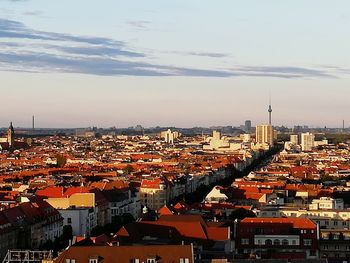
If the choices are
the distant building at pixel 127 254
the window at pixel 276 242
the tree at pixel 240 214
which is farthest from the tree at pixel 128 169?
the distant building at pixel 127 254

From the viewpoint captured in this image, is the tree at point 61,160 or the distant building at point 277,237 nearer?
the distant building at point 277,237

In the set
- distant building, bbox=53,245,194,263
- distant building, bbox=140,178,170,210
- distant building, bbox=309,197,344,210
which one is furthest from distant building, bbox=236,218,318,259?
distant building, bbox=140,178,170,210

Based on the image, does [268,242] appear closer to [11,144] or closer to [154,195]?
[154,195]

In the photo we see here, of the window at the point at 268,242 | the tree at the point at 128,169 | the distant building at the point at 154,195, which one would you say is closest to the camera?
the window at the point at 268,242

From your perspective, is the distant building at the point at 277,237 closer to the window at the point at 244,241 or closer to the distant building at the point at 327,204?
the window at the point at 244,241

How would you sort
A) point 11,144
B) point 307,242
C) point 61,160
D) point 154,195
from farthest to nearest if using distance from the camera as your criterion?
point 11,144 → point 61,160 → point 154,195 → point 307,242

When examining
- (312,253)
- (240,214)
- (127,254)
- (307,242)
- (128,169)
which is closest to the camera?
(127,254)

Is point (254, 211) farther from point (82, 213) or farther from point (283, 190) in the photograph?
point (283, 190)

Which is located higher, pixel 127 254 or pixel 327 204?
pixel 127 254

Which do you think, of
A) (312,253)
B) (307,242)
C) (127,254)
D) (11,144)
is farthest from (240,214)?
(11,144)

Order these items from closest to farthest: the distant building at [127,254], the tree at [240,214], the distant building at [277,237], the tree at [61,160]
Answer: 1. the distant building at [127,254]
2. the distant building at [277,237]
3. the tree at [240,214]
4. the tree at [61,160]

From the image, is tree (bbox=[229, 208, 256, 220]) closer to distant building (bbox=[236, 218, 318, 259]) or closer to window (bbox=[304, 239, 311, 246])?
distant building (bbox=[236, 218, 318, 259])
